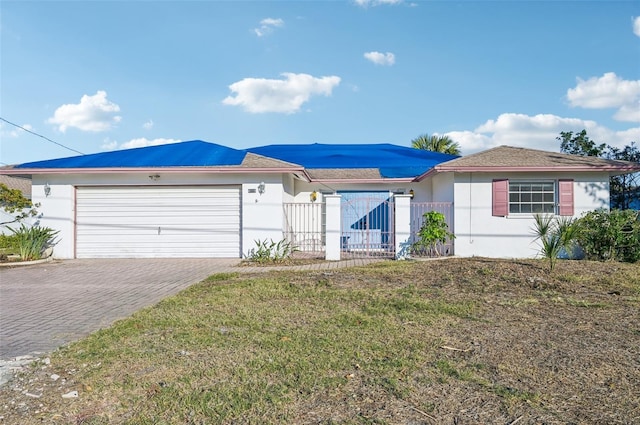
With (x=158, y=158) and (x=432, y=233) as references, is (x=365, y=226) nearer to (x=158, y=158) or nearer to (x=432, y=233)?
(x=432, y=233)

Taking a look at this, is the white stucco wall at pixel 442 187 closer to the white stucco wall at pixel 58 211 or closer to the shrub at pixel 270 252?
the shrub at pixel 270 252

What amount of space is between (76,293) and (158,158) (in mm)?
7088

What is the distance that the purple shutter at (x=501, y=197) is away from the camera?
44.1 ft

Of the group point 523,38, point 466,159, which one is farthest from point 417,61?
point 466,159

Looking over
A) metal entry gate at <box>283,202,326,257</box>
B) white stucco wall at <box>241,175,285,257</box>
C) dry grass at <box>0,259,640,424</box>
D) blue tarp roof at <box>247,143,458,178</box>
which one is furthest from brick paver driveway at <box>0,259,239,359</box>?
blue tarp roof at <box>247,143,458,178</box>

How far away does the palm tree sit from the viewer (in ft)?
83.1

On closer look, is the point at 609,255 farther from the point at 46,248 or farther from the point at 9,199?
the point at 9,199

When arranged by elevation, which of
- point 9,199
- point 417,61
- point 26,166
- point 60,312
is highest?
point 417,61

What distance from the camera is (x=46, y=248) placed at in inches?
571

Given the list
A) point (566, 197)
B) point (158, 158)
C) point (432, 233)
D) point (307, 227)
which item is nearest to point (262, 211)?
point (307, 227)

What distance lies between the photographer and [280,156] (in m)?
22.0

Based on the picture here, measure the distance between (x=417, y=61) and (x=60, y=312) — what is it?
14.0 metres

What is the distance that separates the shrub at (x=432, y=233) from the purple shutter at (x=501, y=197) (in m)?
1.60

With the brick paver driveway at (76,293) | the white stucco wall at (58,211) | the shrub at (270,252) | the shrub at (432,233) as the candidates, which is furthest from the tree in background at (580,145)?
the white stucco wall at (58,211)
